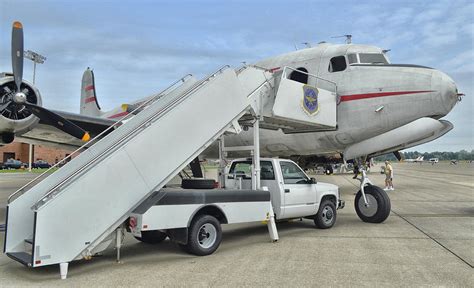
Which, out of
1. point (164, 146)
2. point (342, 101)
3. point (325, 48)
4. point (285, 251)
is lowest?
point (285, 251)

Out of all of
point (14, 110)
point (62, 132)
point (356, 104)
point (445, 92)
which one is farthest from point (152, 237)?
point (445, 92)

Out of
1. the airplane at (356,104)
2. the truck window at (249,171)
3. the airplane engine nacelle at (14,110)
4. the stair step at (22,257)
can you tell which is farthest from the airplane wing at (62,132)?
the stair step at (22,257)

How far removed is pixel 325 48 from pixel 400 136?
11.9 ft

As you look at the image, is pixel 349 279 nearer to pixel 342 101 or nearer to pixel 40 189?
pixel 40 189

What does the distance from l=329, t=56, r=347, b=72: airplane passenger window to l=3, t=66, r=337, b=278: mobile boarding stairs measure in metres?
2.47

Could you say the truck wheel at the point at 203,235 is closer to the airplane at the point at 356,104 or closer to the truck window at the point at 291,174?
the truck window at the point at 291,174

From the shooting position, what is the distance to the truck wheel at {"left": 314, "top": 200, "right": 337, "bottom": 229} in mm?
9867

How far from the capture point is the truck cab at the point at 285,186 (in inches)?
351

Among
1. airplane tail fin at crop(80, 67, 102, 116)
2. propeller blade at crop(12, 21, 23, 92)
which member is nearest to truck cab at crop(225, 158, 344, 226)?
propeller blade at crop(12, 21, 23, 92)

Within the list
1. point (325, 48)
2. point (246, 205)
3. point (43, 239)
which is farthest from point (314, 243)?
point (325, 48)

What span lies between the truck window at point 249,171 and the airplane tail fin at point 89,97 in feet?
55.7

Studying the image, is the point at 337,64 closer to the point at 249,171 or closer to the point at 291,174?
the point at 291,174

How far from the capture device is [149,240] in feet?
27.4

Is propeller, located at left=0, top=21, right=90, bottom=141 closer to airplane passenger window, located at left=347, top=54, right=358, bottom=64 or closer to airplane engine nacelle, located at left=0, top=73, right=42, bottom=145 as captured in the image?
airplane engine nacelle, located at left=0, top=73, right=42, bottom=145
